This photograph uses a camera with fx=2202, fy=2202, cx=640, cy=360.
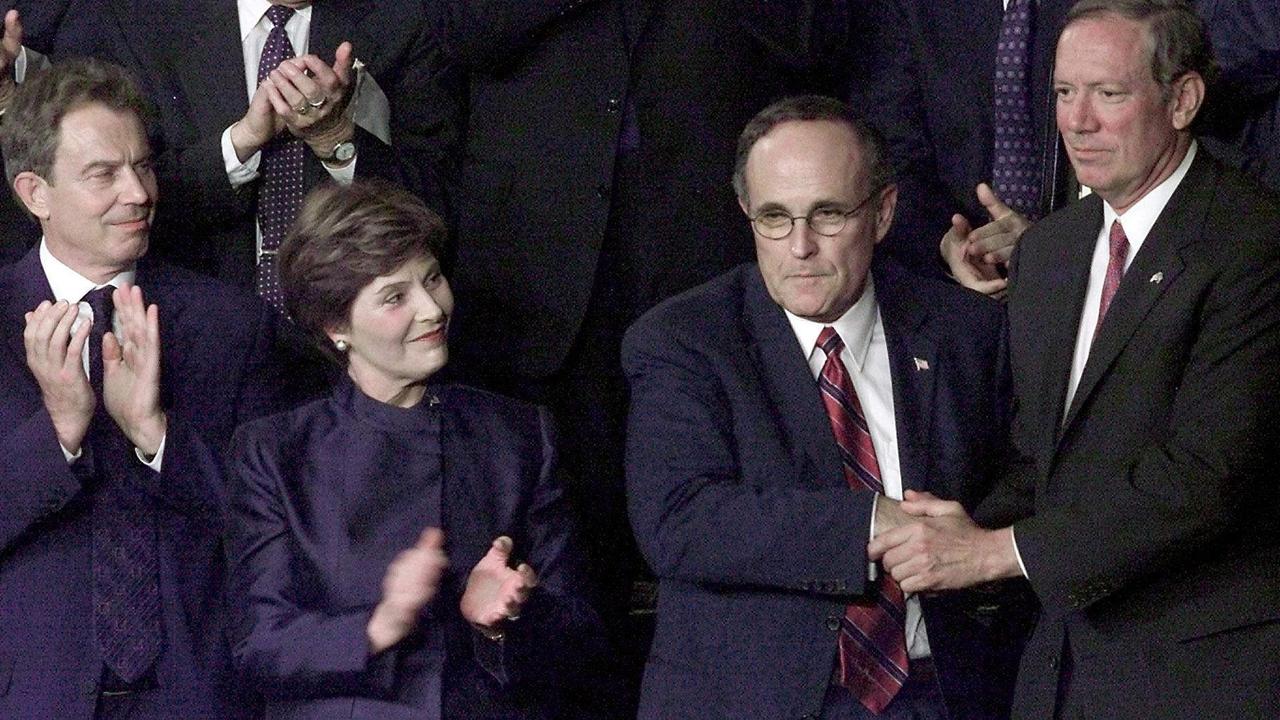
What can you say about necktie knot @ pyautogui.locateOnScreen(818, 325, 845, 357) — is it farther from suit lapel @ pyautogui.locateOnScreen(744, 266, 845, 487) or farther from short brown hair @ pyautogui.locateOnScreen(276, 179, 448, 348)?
short brown hair @ pyautogui.locateOnScreen(276, 179, 448, 348)

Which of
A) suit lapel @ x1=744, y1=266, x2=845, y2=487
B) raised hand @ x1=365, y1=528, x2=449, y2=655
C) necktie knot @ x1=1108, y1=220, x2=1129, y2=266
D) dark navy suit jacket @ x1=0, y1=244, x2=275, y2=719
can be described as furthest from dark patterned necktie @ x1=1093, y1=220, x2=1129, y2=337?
dark navy suit jacket @ x1=0, y1=244, x2=275, y2=719

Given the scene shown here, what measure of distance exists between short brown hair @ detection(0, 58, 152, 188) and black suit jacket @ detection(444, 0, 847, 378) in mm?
681

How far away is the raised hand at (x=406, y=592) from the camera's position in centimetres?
367

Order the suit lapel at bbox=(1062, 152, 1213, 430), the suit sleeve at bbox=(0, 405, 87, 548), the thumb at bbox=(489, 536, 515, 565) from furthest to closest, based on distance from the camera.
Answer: the suit sleeve at bbox=(0, 405, 87, 548), the thumb at bbox=(489, 536, 515, 565), the suit lapel at bbox=(1062, 152, 1213, 430)

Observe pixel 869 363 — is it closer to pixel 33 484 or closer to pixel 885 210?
pixel 885 210

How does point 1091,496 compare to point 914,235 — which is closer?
point 1091,496

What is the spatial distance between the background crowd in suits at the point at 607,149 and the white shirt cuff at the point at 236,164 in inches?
1.0

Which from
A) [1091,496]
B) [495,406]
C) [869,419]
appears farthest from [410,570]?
[1091,496]

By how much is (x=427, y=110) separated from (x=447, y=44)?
0.27 meters

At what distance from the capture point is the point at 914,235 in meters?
4.66

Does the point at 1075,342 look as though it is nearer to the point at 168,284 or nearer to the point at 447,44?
the point at 447,44

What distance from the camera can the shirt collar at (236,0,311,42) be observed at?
4.77 metres

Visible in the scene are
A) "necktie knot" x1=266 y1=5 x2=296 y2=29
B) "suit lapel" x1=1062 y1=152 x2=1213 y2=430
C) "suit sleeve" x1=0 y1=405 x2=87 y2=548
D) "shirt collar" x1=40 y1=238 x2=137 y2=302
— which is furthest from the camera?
"necktie knot" x1=266 y1=5 x2=296 y2=29

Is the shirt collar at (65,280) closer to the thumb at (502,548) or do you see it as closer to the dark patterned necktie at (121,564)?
the dark patterned necktie at (121,564)
